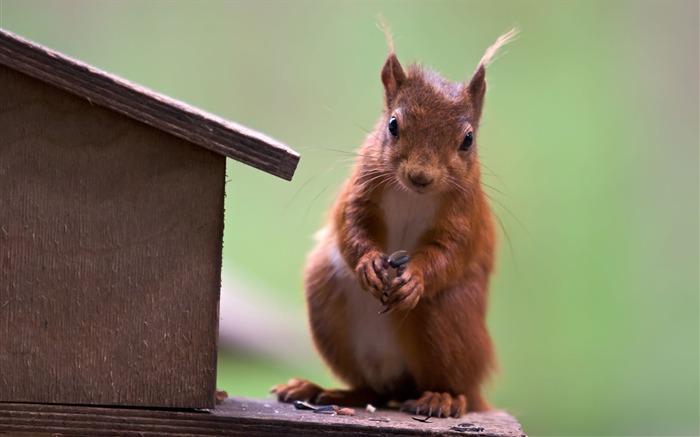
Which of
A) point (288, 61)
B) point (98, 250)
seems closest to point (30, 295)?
point (98, 250)

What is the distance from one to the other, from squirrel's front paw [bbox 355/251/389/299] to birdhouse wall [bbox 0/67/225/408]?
0.32m

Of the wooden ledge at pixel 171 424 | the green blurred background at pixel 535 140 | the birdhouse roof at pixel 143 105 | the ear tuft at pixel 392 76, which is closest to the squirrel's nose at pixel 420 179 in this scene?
the ear tuft at pixel 392 76

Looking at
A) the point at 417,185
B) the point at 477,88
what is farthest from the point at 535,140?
the point at 417,185

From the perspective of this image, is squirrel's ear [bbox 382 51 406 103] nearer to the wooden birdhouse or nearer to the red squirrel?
the red squirrel

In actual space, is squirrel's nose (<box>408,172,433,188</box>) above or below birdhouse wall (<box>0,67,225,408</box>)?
above

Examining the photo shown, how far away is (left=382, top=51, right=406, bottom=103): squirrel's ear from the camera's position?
2.18 m

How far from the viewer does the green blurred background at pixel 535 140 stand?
3850 mm

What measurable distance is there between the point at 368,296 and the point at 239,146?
0.63 metres

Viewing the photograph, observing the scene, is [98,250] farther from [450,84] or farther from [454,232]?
[450,84]

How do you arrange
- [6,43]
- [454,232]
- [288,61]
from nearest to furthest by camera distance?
[6,43] < [454,232] < [288,61]

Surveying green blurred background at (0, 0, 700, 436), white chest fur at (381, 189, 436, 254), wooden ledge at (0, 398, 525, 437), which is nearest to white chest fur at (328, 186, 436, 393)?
white chest fur at (381, 189, 436, 254)

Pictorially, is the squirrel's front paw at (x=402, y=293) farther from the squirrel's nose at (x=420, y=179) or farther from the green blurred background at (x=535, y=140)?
the green blurred background at (x=535, y=140)

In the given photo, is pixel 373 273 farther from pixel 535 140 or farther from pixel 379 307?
pixel 535 140

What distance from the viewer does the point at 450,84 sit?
220cm
